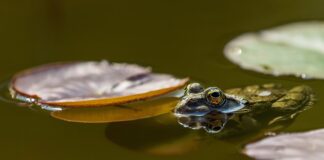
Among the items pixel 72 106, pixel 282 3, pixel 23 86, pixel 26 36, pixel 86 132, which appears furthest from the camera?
pixel 282 3

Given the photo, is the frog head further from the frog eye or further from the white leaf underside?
the white leaf underside

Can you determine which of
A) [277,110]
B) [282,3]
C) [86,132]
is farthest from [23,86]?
[282,3]

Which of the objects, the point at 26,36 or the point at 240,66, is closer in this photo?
the point at 240,66

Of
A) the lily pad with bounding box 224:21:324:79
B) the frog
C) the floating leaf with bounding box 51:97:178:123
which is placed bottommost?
the frog

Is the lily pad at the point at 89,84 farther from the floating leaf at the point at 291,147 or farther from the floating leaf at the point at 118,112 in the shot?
the floating leaf at the point at 291,147

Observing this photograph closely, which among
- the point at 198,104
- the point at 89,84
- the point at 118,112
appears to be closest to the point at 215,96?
the point at 198,104

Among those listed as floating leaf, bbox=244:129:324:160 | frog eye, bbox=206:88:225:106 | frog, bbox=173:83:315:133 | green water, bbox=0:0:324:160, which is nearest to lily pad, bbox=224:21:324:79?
A: green water, bbox=0:0:324:160

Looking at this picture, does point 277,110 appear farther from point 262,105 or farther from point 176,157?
point 176,157
